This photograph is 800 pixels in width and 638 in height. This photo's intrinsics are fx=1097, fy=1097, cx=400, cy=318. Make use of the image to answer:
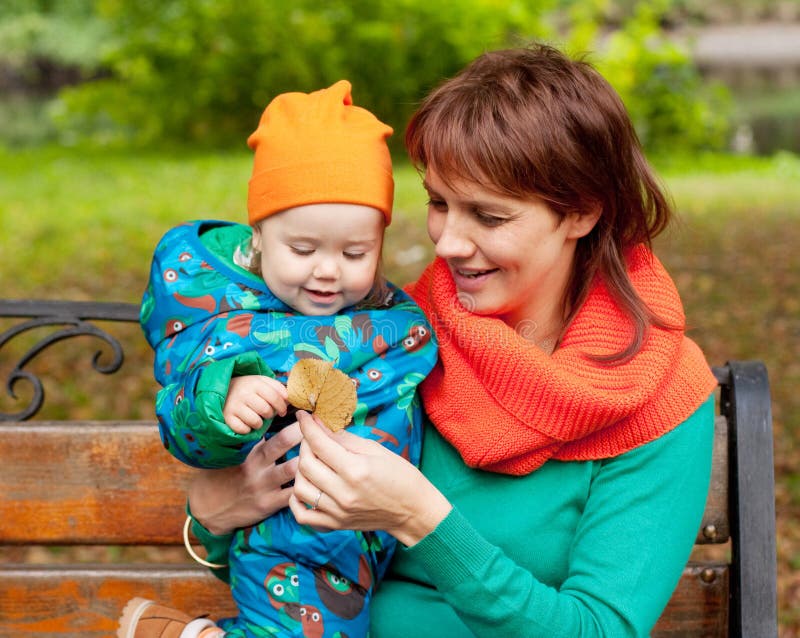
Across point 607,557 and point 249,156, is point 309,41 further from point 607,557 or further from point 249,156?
point 607,557

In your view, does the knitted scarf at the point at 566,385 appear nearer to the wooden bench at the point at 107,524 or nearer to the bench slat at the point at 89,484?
the wooden bench at the point at 107,524

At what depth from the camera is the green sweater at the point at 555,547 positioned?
66.9 inches

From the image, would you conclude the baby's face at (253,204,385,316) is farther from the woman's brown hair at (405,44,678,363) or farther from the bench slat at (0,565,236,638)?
the bench slat at (0,565,236,638)

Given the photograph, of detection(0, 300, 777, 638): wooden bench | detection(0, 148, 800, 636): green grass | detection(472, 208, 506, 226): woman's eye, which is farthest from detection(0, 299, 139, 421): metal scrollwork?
detection(0, 148, 800, 636): green grass

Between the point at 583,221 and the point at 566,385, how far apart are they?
0.31 m

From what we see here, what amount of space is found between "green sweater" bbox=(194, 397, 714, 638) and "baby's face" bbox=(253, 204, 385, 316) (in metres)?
0.38

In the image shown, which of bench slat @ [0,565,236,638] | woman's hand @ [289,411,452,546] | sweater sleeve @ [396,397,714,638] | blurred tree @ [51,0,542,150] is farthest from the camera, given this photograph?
blurred tree @ [51,0,542,150]

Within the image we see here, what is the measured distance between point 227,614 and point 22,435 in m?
0.59

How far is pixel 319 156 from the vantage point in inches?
74.1

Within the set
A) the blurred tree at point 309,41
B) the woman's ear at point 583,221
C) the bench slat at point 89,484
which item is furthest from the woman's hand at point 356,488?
the blurred tree at point 309,41

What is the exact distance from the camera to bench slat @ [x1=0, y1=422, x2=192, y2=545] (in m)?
2.35

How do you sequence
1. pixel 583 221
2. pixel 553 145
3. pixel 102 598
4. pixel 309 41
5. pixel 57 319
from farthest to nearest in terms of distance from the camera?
pixel 309 41 < pixel 57 319 < pixel 102 598 < pixel 583 221 < pixel 553 145

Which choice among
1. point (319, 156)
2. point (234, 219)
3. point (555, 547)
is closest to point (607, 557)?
point (555, 547)

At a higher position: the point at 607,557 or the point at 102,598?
the point at 607,557
